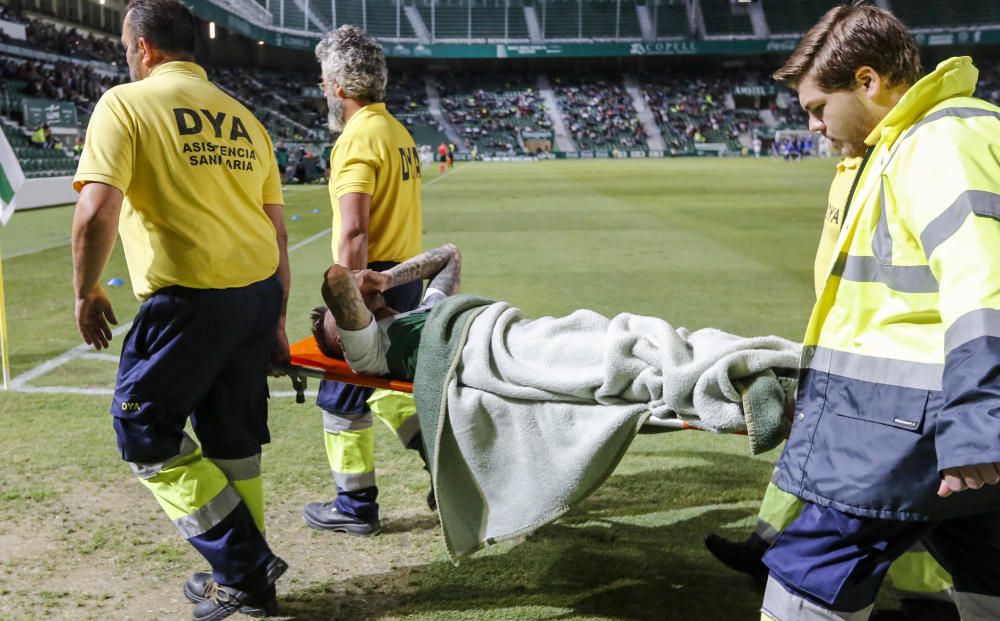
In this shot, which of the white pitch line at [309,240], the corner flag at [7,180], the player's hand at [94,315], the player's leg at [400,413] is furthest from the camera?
the white pitch line at [309,240]

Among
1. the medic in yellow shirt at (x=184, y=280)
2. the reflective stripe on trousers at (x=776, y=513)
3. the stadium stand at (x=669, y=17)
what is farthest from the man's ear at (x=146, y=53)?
the stadium stand at (x=669, y=17)

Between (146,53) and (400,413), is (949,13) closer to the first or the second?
(400,413)

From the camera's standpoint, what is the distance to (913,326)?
6.50 feet

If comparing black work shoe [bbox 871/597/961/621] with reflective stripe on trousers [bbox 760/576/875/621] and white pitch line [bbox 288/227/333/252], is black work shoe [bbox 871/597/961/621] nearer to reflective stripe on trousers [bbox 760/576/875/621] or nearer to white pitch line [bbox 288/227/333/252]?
reflective stripe on trousers [bbox 760/576/875/621]

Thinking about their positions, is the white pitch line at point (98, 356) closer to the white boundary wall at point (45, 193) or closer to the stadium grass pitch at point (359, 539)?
the stadium grass pitch at point (359, 539)

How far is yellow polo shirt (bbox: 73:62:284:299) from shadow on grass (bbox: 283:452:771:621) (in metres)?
1.34

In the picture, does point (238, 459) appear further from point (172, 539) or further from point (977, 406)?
point (977, 406)

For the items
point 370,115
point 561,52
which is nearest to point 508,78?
point 561,52

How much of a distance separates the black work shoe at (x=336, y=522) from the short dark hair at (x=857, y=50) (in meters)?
2.88

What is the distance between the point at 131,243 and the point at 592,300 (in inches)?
280

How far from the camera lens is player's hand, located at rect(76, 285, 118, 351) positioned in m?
3.08

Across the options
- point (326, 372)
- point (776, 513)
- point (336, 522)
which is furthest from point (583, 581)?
point (326, 372)

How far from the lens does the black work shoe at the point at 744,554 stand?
363cm

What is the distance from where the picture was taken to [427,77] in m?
69.2
